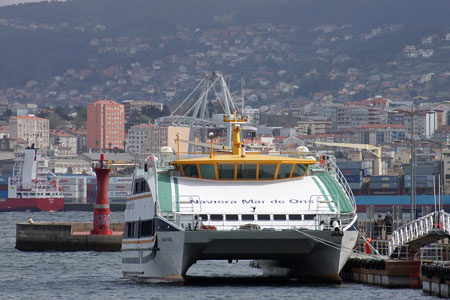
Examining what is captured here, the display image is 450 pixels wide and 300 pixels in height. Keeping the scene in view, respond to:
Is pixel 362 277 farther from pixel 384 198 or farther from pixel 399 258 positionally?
pixel 384 198

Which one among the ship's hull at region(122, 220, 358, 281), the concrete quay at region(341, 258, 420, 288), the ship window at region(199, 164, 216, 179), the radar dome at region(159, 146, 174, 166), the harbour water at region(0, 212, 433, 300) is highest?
the radar dome at region(159, 146, 174, 166)

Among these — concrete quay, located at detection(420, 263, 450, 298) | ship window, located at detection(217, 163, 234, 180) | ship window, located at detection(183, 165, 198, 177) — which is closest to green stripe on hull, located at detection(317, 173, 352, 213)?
ship window, located at detection(217, 163, 234, 180)

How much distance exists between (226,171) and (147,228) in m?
3.30

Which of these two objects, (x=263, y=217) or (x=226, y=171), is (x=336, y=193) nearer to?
(x=263, y=217)

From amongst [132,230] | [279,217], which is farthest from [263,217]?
[132,230]

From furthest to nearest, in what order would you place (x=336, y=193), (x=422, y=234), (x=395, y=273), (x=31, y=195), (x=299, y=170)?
(x=31, y=195) → (x=299, y=170) → (x=336, y=193) → (x=422, y=234) → (x=395, y=273)

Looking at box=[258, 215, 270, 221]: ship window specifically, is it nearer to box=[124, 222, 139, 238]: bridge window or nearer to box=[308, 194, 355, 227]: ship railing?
box=[308, 194, 355, 227]: ship railing

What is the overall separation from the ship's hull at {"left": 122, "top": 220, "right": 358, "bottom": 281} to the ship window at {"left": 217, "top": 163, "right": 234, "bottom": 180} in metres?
3.00

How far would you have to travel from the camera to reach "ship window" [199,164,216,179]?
130 feet

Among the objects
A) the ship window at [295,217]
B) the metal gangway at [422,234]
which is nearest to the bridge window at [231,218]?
the ship window at [295,217]

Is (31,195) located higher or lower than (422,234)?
higher

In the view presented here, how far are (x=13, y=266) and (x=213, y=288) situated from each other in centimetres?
2002

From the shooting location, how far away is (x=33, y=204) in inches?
7436

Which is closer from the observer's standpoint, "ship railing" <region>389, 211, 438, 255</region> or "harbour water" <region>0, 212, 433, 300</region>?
"harbour water" <region>0, 212, 433, 300</region>
